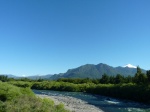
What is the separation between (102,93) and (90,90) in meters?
15.1

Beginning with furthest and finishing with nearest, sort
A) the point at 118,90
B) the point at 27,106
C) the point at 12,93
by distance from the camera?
the point at 118,90 < the point at 12,93 < the point at 27,106

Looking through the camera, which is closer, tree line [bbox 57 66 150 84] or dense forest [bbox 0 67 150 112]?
dense forest [bbox 0 67 150 112]

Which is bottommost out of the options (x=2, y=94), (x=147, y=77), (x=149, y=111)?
(x=149, y=111)

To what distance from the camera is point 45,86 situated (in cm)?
14162

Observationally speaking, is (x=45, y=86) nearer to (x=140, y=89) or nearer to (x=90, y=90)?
(x=90, y=90)

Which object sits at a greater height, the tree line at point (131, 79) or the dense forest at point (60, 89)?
the tree line at point (131, 79)

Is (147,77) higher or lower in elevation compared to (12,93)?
higher

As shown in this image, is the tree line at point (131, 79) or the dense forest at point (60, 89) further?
the tree line at point (131, 79)

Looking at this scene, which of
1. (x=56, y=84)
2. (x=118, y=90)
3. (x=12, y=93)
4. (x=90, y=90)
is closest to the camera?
(x=12, y=93)

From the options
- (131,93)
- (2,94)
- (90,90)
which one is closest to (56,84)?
(90,90)

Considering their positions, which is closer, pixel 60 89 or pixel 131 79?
pixel 131 79

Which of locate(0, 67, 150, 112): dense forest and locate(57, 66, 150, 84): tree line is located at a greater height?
locate(57, 66, 150, 84): tree line

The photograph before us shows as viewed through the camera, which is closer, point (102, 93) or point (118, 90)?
point (118, 90)

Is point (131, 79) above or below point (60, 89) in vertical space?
above
